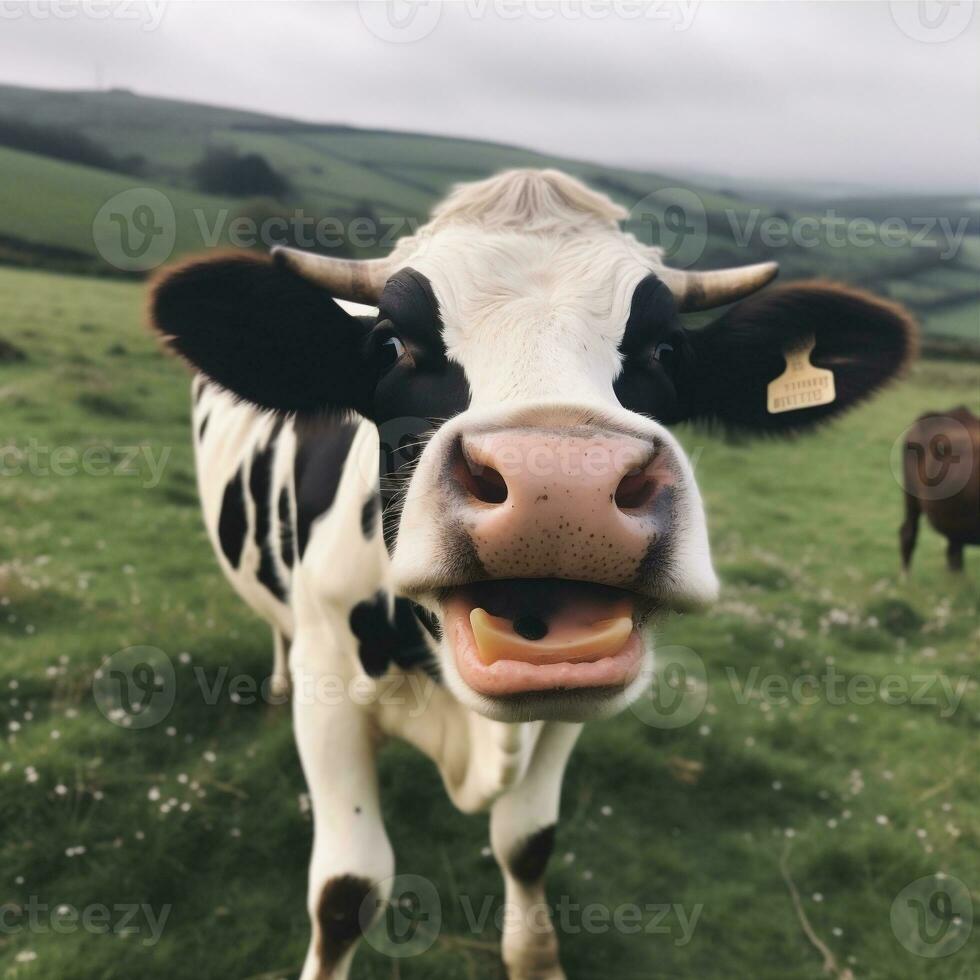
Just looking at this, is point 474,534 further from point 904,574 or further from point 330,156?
point 330,156

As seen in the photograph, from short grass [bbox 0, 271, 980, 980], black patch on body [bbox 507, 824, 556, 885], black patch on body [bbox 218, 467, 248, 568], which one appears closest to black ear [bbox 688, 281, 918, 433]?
short grass [bbox 0, 271, 980, 980]

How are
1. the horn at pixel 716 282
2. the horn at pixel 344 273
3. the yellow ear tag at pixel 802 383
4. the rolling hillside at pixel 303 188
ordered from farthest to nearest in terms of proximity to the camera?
the rolling hillside at pixel 303 188
the yellow ear tag at pixel 802 383
the horn at pixel 716 282
the horn at pixel 344 273

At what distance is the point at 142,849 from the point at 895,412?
16795 mm

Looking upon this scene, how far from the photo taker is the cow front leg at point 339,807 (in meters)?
3.03

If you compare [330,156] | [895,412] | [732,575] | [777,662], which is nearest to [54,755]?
[777,662]

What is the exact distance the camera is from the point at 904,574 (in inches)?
326

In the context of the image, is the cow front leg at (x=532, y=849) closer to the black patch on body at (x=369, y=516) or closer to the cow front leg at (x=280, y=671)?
the black patch on body at (x=369, y=516)

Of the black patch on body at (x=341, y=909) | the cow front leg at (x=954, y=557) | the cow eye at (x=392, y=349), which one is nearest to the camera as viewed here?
the cow eye at (x=392, y=349)

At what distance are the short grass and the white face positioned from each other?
1571 millimetres

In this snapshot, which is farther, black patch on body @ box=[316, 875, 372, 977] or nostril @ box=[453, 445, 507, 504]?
black patch on body @ box=[316, 875, 372, 977]

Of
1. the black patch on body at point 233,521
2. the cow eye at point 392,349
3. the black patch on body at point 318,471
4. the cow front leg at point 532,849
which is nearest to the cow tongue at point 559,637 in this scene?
the cow eye at point 392,349

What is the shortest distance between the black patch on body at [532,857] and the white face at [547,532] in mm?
1740

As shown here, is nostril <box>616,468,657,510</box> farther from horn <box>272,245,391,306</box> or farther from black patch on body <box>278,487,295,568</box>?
black patch on body <box>278,487,295,568</box>

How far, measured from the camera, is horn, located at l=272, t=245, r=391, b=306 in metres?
2.54
